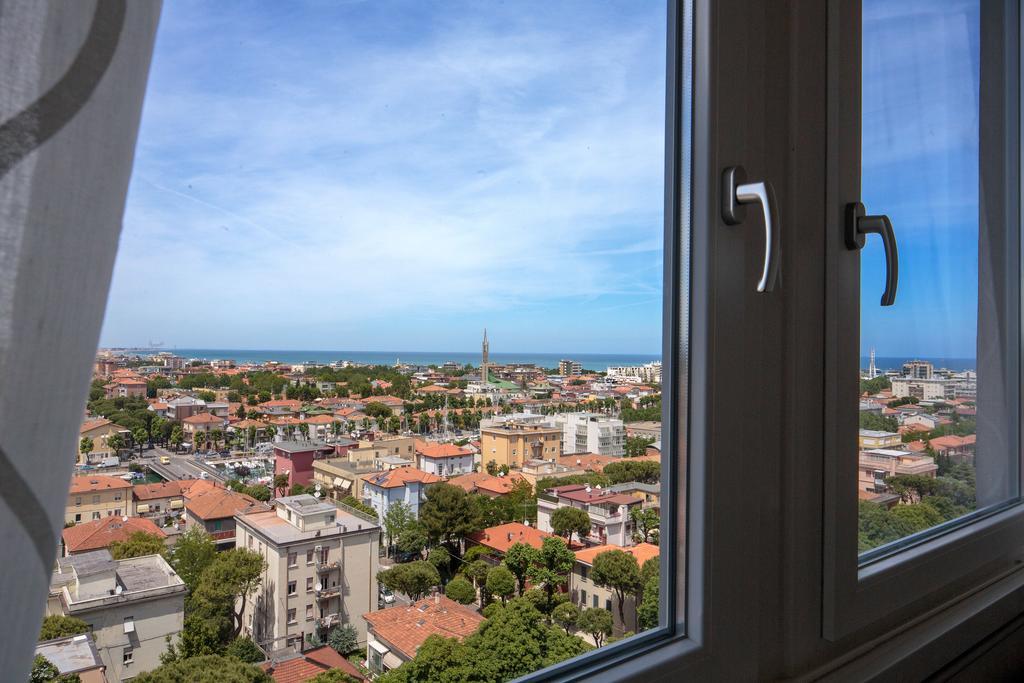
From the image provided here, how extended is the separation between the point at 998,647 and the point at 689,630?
739 mm

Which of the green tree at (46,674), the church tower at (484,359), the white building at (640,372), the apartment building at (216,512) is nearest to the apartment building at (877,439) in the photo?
the white building at (640,372)

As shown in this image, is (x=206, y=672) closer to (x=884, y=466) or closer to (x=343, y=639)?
(x=343, y=639)

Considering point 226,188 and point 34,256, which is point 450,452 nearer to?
point 226,188

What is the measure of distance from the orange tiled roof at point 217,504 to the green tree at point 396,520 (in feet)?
0.45

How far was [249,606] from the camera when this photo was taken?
18.1 inches

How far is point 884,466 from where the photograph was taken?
1.01m

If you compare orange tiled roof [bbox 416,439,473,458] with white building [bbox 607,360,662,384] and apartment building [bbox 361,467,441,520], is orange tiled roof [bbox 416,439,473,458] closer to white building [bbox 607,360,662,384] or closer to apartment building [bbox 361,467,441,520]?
apartment building [bbox 361,467,441,520]

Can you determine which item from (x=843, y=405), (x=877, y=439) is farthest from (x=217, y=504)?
(x=877, y=439)

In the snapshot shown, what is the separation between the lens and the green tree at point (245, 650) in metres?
0.46

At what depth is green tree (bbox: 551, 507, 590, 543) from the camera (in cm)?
71

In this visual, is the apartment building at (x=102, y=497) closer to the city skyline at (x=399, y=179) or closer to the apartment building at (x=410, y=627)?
the city skyline at (x=399, y=179)

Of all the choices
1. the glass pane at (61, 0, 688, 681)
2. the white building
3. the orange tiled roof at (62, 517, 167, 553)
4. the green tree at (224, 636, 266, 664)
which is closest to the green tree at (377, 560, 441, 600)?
the glass pane at (61, 0, 688, 681)

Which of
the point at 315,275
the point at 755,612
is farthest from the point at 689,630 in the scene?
the point at 315,275

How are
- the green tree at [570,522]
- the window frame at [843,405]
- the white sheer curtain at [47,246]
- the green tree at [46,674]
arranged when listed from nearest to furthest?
the white sheer curtain at [47,246] → the green tree at [46,674] → the green tree at [570,522] → the window frame at [843,405]
